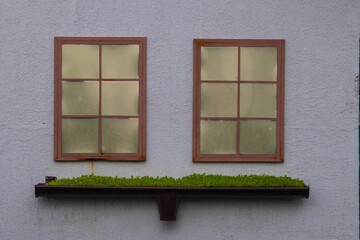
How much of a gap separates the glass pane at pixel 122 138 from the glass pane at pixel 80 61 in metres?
0.59

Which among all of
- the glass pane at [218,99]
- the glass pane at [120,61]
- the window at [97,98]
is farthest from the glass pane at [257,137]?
the glass pane at [120,61]

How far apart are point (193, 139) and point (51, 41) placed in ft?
6.57

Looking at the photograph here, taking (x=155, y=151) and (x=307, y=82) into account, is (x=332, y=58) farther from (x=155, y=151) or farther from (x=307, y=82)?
(x=155, y=151)

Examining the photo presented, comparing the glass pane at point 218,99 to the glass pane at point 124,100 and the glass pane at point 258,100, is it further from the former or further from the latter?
the glass pane at point 124,100

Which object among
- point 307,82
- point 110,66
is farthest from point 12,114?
point 307,82

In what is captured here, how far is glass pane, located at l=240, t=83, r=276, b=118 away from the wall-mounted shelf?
875 mm

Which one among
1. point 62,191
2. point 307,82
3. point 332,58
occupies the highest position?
point 332,58

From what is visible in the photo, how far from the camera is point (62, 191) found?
174 inches

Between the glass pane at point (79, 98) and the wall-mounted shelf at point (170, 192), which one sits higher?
the glass pane at point (79, 98)

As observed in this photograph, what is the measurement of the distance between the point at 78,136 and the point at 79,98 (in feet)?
1.45

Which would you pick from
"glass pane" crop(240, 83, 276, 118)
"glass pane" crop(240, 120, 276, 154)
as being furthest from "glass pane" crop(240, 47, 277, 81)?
"glass pane" crop(240, 120, 276, 154)

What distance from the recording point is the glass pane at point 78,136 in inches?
183

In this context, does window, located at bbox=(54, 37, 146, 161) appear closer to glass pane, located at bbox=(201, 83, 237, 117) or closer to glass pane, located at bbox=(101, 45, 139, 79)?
glass pane, located at bbox=(101, 45, 139, 79)

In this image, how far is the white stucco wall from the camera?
464 cm
